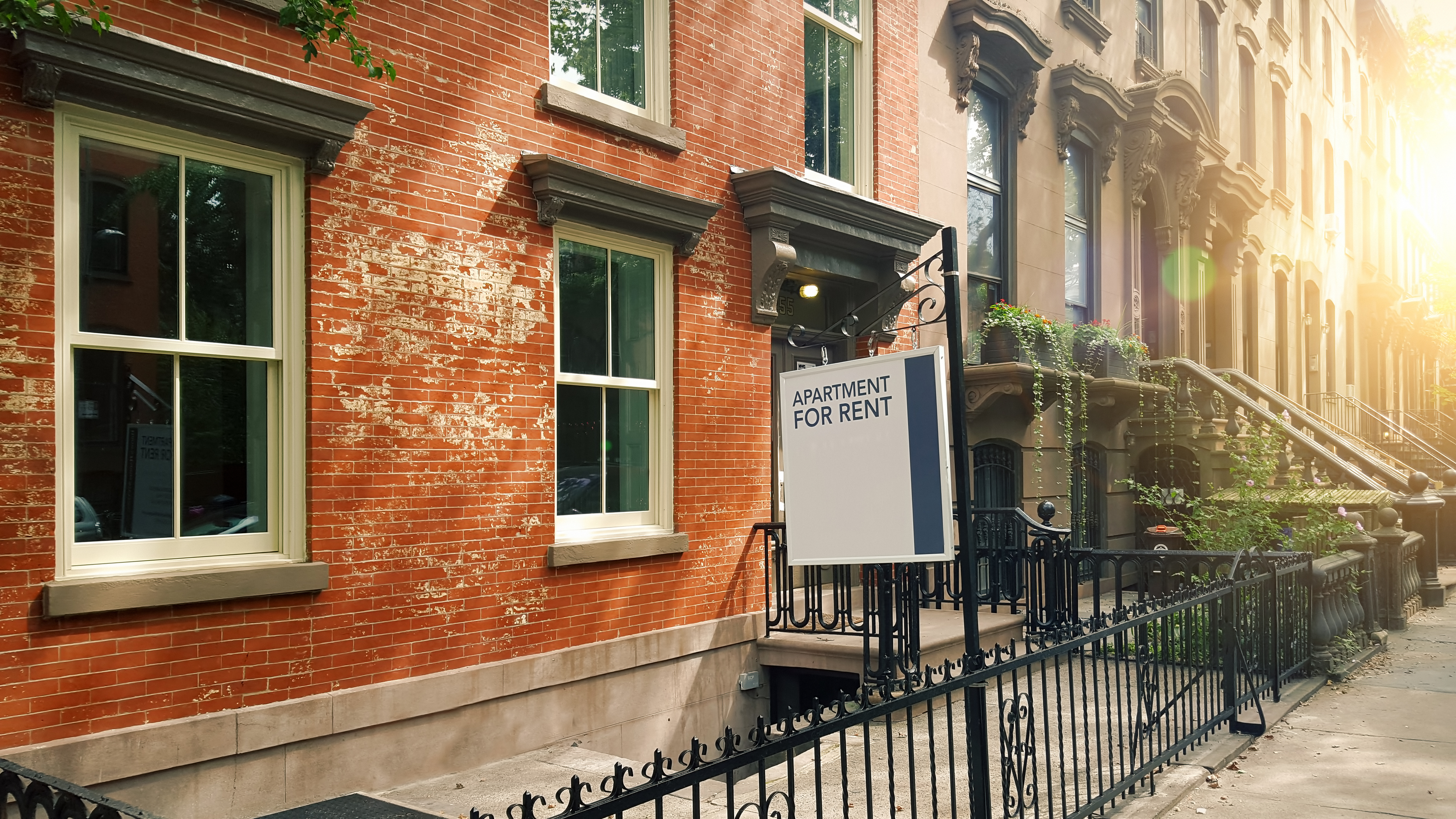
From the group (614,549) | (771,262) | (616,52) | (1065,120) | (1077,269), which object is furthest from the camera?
(1077,269)

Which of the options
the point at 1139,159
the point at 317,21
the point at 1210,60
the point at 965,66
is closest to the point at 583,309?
the point at 317,21

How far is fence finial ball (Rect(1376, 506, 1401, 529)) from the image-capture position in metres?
12.2

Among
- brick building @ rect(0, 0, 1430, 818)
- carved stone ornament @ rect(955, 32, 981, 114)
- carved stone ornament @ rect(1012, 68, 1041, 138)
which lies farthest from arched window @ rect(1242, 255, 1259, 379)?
brick building @ rect(0, 0, 1430, 818)

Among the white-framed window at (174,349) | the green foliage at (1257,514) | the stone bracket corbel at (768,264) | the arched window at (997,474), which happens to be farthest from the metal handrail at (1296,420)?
the white-framed window at (174,349)

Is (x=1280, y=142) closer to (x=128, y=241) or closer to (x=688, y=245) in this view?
(x=688, y=245)

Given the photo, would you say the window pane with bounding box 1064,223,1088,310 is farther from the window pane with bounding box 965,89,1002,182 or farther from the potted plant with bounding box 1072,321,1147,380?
the window pane with bounding box 965,89,1002,182

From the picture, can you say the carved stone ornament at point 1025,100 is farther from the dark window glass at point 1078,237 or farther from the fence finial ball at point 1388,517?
the fence finial ball at point 1388,517

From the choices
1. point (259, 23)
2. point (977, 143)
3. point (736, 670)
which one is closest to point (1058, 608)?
point (736, 670)

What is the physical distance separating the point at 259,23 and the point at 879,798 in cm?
562

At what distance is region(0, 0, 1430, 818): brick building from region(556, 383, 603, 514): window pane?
29 mm

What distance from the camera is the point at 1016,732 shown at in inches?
199

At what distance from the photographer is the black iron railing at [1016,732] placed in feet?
12.0

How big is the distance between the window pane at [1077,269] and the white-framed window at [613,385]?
8712 mm

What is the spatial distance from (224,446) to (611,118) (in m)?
3.70
